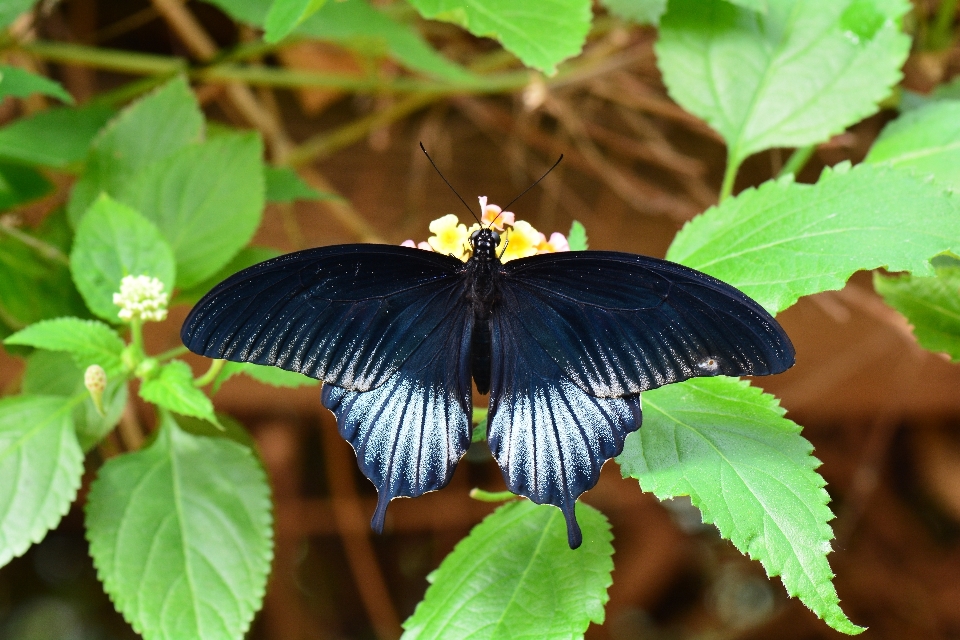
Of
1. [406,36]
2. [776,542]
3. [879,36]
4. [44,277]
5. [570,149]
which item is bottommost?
[776,542]

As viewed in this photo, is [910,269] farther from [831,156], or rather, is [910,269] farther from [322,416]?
[322,416]

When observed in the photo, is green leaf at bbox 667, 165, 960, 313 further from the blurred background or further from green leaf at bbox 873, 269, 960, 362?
the blurred background

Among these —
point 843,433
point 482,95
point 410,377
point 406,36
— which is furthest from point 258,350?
point 843,433

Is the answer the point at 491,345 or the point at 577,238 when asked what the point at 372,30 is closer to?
the point at 577,238

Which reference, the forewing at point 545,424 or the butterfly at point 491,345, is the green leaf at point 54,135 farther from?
the forewing at point 545,424

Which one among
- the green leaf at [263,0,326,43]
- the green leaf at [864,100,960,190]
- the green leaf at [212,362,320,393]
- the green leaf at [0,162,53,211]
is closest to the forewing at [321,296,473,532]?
the green leaf at [212,362,320,393]

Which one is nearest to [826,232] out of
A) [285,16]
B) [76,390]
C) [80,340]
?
[285,16]
